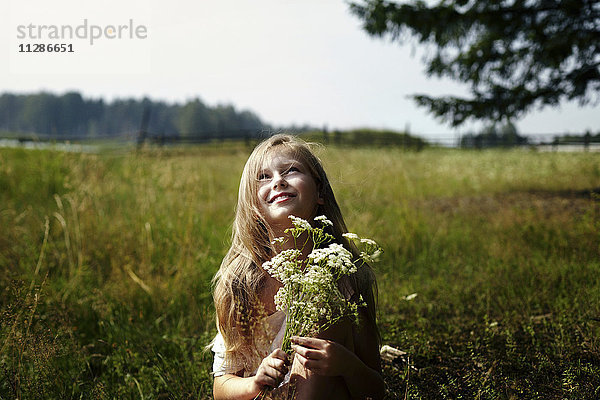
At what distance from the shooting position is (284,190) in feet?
5.49

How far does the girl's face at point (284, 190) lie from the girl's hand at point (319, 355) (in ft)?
1.55

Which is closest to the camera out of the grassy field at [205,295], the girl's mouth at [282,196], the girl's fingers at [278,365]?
the girl's fingers at [278,365]

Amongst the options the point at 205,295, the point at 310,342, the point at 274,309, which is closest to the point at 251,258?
the point at 274,309

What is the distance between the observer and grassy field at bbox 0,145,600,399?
6.81 ft

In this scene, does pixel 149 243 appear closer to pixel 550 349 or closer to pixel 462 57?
pixel 550 349

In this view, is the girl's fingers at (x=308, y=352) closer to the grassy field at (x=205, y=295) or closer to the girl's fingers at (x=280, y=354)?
the girl's fingers at (x=280, y=354)

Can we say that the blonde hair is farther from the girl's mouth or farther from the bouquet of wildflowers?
the bouquet of wildflowers

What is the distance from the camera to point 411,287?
3.14 meters

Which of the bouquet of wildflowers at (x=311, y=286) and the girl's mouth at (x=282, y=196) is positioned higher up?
the girl's mouth at (x=282, y=196)

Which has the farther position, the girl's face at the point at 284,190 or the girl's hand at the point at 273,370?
the girl's face at the point at 284,190

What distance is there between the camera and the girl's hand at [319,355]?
135cm

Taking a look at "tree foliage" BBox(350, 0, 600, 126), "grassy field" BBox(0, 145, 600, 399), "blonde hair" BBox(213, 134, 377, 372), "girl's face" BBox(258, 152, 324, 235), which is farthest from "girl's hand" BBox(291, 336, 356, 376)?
"tree foliage" BBox(350, 0, 600, 126)

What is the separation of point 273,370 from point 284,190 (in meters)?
0.65

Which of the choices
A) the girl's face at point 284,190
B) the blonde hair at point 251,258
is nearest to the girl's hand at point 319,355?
the blonde hair at point 251,258
